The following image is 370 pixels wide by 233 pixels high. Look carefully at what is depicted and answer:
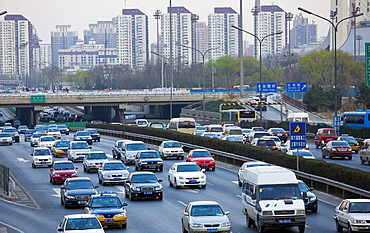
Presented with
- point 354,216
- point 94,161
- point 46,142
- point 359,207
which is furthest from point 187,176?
point 46,142

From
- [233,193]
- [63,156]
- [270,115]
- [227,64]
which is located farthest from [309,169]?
[227,64]

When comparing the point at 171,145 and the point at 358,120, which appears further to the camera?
the point at 358,120

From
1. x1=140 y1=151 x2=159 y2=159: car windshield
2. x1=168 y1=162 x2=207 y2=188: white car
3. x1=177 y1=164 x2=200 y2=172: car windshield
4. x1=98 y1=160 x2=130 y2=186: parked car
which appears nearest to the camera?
x1=168 y1=162 x2=207 y2=188: white car

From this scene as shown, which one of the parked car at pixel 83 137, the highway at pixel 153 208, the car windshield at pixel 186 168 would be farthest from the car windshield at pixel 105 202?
the parked car at pixel 83 137

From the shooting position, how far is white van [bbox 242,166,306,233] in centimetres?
2273

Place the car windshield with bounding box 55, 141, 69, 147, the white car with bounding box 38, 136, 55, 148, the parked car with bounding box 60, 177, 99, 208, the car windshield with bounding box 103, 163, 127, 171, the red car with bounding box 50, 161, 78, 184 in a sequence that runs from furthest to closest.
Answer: the white car with bounding box 38, 136, 55, 148 < the car windshield with bounding box 55, 141, 69, 147 < the red car with bounding box 50, 161, 78, 184 < the car windshield with bounding box 103, 163, 127, 171 < the parked car with bounding box 60, 177, 99, 208

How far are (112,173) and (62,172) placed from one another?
11.3 ft

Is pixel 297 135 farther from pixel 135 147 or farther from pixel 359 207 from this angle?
pixel 135 147

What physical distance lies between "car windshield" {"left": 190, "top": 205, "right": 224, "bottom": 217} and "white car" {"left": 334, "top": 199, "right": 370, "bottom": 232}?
378 centimetres

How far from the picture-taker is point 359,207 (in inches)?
909

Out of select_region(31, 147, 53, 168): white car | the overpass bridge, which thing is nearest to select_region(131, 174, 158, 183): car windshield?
select_region(31, 147, 53, 168): white car

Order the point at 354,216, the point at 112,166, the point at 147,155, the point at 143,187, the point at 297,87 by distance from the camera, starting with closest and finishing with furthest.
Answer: the point at 354,216
the point at 143,187
the point at 112,166
the point at 147,155
the point at 297,87

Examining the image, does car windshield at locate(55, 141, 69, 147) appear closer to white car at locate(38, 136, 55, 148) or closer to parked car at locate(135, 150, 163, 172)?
white car at locate(38, 136, 55, 148)

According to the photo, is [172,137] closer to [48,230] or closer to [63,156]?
[63,156]
